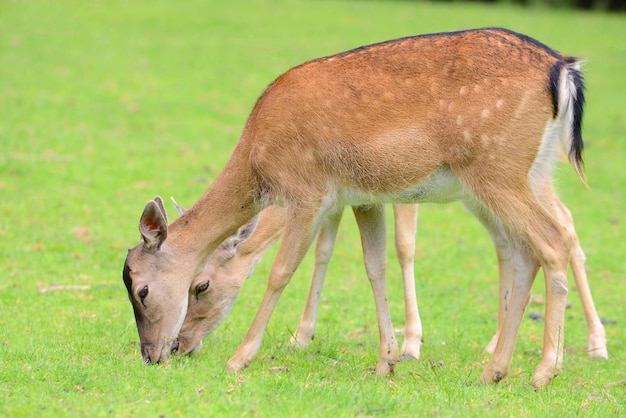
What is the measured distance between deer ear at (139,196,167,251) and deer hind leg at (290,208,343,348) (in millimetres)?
1584

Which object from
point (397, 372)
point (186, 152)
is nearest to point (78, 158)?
point (186, 152)

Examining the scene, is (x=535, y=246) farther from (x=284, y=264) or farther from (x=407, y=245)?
(x=407, y=245)

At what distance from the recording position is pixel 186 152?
1497cm

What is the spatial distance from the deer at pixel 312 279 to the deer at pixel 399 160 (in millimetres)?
485

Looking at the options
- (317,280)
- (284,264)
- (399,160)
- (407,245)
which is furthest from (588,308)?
(284,264)

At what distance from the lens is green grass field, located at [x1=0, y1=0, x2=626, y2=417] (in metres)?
6.00

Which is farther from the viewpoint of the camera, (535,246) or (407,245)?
(407,245)

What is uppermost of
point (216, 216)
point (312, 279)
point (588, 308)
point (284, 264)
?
point (216, 216)

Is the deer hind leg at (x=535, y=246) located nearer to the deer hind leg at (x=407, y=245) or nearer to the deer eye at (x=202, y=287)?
the deer hind leg at (x=407, y=245)

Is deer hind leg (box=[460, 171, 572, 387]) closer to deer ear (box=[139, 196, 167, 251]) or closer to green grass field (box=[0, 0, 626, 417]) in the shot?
green grass field (box=[0, 0, 626, 417])

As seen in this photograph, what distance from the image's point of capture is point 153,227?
22.6 ft

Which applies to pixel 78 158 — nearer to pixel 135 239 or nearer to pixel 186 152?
pixel 186 152

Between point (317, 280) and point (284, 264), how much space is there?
1.36 m

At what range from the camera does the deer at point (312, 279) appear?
7.56 metres
